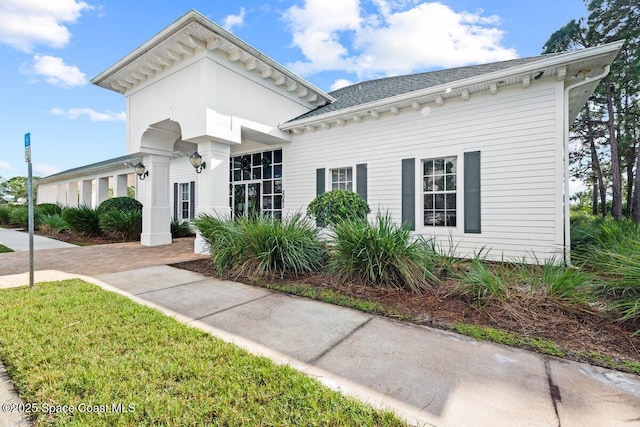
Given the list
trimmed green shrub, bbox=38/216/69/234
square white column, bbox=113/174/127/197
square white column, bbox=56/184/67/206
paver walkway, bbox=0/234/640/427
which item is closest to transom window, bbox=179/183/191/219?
trimmed green shrub, bbox=38/216/69/234

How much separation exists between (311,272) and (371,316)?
1.83m

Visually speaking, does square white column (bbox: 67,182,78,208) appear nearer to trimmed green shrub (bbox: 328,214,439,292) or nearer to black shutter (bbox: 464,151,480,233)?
trimmed green shrub (bbox: 328,214,439,292)

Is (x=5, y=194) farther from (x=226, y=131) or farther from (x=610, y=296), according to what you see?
(x=610, y=296)

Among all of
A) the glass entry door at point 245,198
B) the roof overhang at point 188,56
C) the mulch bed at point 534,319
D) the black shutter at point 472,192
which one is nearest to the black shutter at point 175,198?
the glass entry door at point 245,198

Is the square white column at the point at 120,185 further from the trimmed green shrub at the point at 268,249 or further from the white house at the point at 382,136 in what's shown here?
the trimmed green shrub at the point at 268,249

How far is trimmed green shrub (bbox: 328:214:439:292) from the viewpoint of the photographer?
380 cm

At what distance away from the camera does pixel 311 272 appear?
4.70 meters

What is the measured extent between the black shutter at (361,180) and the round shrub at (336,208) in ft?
4.49

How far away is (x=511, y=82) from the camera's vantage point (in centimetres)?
557

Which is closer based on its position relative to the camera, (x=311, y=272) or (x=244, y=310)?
(x=244, y=310)

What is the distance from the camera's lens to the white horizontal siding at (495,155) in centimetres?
540

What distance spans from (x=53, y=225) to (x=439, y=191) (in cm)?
1494

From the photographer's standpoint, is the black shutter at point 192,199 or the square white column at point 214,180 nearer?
the square white column at point 214,180

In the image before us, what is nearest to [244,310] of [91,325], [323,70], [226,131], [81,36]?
[91,325]
